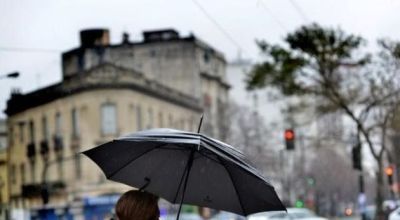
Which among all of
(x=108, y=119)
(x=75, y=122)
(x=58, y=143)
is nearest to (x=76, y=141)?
(x=75, y=122)

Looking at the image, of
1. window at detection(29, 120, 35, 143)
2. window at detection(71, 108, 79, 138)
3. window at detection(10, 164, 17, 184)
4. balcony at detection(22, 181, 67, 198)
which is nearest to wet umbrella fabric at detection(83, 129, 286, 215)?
balcony at detection(22, 181, 67, 198)

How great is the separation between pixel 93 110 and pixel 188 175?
220 feet

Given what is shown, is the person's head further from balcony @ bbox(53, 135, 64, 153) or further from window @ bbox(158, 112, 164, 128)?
window @ bbox(158, 112, 164, 128)

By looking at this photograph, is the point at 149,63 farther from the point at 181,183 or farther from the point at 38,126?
the point at 181,183

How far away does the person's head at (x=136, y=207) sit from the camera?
17.4 feet

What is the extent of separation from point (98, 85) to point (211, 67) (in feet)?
68.5

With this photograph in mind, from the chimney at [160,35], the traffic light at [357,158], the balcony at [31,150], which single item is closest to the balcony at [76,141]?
the balcony at [31,150]

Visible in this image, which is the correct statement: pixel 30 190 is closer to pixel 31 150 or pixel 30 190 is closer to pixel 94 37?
pixel 31 150

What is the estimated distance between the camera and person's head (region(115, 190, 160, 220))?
17.4 ft

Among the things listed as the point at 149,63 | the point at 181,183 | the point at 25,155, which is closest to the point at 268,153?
the point at 149,63

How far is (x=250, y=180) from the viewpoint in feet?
21.9

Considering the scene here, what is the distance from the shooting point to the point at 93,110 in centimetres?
7331

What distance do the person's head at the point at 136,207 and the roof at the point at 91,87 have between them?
67.7m

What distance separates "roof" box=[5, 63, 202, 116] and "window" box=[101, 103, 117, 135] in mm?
1301
